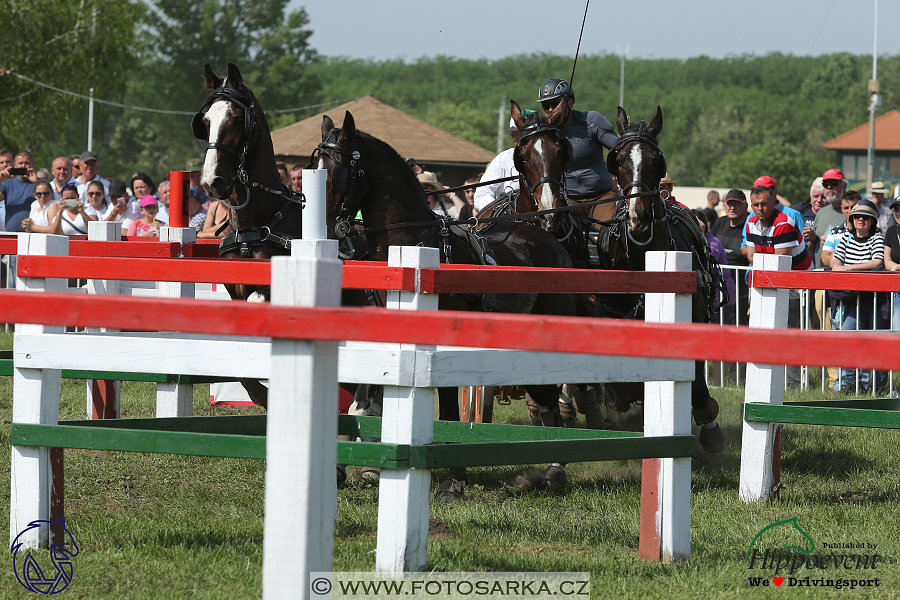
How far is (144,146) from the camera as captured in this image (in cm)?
9562

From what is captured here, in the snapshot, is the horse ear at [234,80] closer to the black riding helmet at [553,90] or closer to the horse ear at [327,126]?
the horse ear at [327,126]

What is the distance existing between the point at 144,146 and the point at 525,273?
95.9m

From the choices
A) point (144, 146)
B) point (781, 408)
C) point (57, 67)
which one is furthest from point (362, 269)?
point (144, 146)

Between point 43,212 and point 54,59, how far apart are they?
75.9 feet

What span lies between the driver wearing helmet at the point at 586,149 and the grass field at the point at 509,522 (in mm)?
2496

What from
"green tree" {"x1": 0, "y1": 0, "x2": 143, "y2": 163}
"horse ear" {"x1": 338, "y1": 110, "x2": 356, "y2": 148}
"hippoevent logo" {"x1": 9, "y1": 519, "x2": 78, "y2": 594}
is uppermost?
"green tree" {"x1": 0, "y1": 0, "x2": 143, "y2": 163}

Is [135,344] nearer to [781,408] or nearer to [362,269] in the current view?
[362,269]

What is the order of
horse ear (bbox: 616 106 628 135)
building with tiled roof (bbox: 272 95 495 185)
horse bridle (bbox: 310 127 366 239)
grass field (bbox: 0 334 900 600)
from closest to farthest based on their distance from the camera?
grass field (bbox: 0 334 900 600)
horse bridle (bbox: 310 127 366 239)
horse ear (bbox: 616 106 628 135)
building with tiled roof (bbox: 272 95 495 185)

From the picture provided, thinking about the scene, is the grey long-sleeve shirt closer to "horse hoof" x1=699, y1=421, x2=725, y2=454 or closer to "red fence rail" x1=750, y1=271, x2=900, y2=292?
"horse hoof" x1=699, y1=421, x2=725, y2=454

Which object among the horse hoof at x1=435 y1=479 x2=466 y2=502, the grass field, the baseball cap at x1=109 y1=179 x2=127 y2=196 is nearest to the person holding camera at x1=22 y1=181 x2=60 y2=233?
the baseball cap at x1=109 y1=179 x2=127 y2=196

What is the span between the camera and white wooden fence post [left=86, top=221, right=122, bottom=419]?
7406 mm

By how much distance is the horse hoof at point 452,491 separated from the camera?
6.43 metres

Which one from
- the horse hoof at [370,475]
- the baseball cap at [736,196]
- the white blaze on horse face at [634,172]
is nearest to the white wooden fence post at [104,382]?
the horse hoof at [370,475]

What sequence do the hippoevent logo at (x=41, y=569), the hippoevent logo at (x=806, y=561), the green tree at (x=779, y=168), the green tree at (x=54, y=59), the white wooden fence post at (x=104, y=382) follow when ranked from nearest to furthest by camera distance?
the hippoevent logo at (x=41, y=569), the hippoevent logo at (x=806, y=561), the white wooden fence post at (x=104, y=382), the green tree at (x=54, y=59), the green tree at (x=779, y=168)
